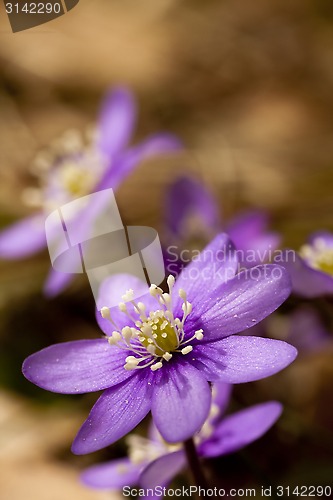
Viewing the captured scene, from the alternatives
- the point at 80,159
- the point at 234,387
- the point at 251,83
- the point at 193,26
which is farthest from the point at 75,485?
the point at 193,26

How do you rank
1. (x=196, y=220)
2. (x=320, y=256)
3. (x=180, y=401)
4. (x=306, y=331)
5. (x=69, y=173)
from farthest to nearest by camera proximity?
(x=69, y=173) < (x=196, y=220) < (x=306, y=331) < (x=320, y=256) < (x=180, y=401)

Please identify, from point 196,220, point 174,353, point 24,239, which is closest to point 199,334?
point 174,353

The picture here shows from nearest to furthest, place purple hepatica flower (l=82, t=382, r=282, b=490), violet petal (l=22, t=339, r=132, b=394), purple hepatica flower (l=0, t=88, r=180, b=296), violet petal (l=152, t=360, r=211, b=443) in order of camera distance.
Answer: violet petal (l=152, t=360, r=211, b=443), violet petal (l=22, t=339, r=132, b=394), purple hepatica flower (l=82, t=382, r=282, b=490), purple hepatica flower (l=0, t=88, r=180, b=296)

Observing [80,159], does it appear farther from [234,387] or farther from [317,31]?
[317,31]

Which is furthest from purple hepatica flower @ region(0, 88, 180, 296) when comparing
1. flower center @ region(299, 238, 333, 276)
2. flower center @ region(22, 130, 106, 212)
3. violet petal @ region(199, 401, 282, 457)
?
violet petal @ region(199, 401, 282, 457)

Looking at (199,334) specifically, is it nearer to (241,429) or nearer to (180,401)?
(180,401)

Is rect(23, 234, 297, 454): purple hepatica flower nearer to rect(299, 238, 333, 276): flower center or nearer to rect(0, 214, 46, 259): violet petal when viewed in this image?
rect(299, 238, 333, 276): flower center

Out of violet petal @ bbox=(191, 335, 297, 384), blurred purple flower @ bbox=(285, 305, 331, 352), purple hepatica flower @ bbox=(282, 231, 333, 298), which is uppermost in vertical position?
violet petal @ bbox=(191, 335, 297, 384)

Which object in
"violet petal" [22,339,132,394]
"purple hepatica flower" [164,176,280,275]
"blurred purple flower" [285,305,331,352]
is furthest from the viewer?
"purple hepatica flower" [164,176,280,275]
